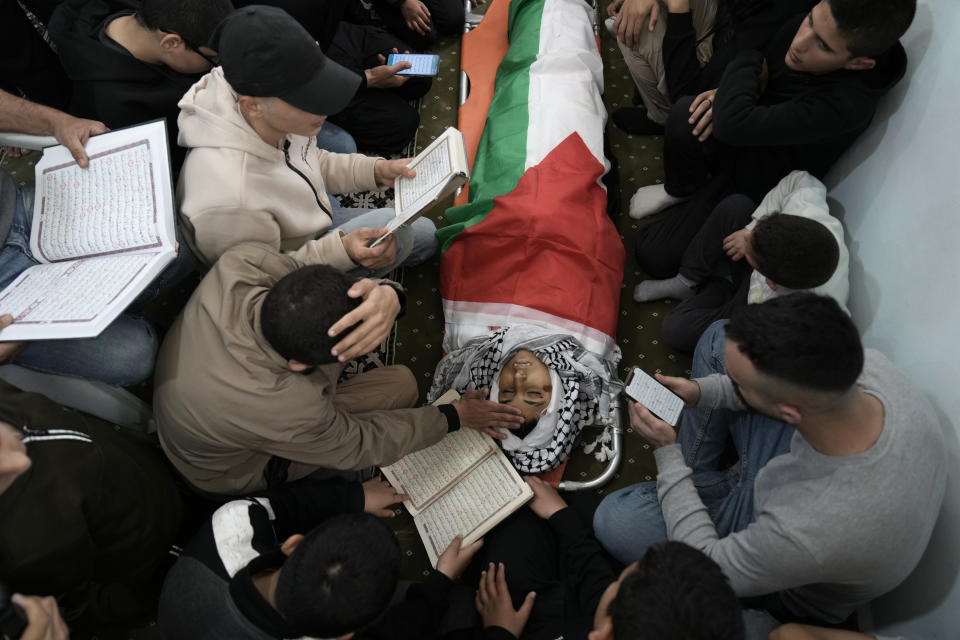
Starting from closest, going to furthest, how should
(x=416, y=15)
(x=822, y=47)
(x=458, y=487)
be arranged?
1. (x=822, y=47)
2. (x=458, y=487)
3. (x=416, y=15)

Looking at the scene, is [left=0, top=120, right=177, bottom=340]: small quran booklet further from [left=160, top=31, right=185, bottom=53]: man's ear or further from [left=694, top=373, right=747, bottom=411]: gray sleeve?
[left=694, top=373, right=747, bottom=411]: gray sleeve

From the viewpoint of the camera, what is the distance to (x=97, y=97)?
211cm

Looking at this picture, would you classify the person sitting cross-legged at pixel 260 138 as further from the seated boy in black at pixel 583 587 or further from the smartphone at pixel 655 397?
the seated boy in black at pixel 583 587

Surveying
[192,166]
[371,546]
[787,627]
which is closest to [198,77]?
[192,166]

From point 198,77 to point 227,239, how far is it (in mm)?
750

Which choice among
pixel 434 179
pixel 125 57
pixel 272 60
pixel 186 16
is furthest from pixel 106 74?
pixel 434 179

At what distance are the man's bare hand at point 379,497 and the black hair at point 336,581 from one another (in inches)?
27.2

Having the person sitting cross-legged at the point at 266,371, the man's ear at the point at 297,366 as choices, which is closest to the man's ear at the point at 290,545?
the person sitting cross-legged at the point at 266,371

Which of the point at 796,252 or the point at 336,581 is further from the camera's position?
the point at 796,252

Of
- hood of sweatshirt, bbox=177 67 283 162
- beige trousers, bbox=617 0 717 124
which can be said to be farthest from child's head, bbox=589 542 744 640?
beige trousers, bbox=617 0 717 124

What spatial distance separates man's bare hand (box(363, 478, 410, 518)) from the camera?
2.17 m

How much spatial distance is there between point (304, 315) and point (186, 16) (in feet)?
3.57

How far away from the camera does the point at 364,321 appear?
5.53 feet

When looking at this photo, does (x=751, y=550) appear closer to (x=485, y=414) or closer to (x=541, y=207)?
(x=485, y=414)
